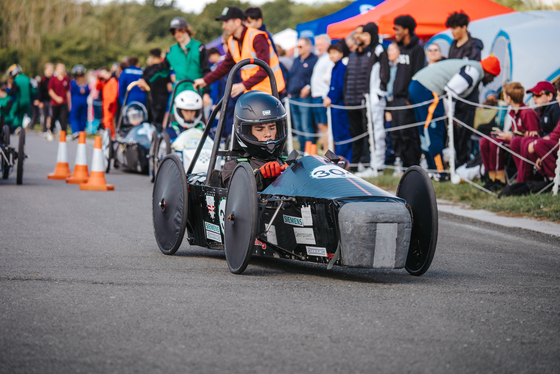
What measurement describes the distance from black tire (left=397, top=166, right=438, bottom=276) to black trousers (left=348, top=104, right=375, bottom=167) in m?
8.06

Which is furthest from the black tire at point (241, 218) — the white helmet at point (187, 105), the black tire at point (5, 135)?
the black tire at point (5, 135)

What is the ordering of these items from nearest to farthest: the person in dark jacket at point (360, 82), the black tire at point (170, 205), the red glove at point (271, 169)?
the red glove at point (271, 169) → the black tire at point (170, 205) → the person in dark jacket at point (360, 82)

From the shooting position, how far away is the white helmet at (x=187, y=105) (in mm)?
12016

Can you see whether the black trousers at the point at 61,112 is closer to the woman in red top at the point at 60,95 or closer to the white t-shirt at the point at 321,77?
the woman in red top at the point at 60,95

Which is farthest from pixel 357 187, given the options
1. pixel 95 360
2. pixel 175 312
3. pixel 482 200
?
pixel 482 200

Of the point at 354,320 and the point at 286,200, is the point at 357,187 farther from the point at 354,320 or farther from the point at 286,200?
the point at 354,320

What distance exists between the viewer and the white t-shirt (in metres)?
14.9

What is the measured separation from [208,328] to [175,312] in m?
0.38

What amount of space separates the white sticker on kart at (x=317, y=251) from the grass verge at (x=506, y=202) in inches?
177

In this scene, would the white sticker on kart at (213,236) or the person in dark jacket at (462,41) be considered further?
the person in dark jacket at (462,41)

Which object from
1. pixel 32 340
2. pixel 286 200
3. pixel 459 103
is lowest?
pixel 32 340

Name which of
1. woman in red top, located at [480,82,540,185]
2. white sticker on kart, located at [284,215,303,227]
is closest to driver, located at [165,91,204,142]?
A: woman in red top, located at [480,82,540,185]

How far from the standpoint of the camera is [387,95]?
42.6ft

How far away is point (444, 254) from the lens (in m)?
6.63
